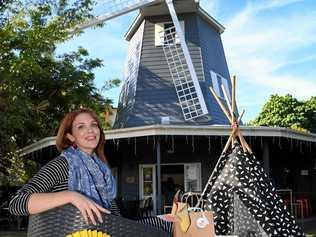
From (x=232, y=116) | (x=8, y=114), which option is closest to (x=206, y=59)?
(x=8, y=114)

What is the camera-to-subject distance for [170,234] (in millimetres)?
2322

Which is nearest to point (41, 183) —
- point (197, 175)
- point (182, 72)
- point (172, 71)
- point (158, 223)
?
Answer: point (158, 223)

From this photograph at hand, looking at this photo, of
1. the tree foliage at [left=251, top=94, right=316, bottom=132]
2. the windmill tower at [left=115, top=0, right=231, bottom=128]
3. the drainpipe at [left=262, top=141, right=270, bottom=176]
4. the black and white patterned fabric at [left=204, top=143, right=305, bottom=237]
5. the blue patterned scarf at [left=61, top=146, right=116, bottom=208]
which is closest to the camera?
the blue patterned scarf at [left=61, top=146, right=116, bottom=208]

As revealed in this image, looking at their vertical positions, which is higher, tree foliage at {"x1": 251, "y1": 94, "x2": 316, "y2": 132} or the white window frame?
tree foliage at {"x1": 251, "y1": 94, "x2": 316, "y2": 132}

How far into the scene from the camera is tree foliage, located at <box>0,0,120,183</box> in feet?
40.0

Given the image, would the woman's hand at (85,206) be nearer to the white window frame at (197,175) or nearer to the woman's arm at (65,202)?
the woman's arm at (65,202)

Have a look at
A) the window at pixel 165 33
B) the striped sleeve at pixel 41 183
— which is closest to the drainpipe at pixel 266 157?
the window at pixel 165 33

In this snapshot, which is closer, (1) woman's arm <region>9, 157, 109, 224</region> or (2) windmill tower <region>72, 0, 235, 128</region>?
(1) woman's arm <region>9, 157, 109, 224</region>

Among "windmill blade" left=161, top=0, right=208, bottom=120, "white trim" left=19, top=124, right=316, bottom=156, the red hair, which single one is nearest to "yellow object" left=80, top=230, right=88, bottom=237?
the red hair

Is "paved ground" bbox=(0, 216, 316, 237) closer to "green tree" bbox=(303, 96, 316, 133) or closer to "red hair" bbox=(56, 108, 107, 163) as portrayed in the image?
"red hair" bbox=(56, 108, 107, 163)

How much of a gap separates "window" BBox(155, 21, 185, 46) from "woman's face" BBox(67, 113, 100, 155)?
50.0ft

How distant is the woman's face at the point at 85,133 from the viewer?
222cm

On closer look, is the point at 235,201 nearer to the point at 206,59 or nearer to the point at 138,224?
the point at 138,224

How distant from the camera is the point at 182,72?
16.9 metres
